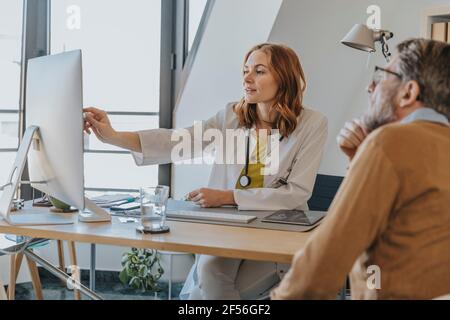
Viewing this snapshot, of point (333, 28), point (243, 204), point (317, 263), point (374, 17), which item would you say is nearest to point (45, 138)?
point (243, 204)

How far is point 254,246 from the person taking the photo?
1313 millimetres

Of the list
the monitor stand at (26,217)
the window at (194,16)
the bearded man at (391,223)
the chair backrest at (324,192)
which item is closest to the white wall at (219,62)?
the window at (194,16)

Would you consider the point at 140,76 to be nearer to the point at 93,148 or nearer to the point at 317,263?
the point at 93,148

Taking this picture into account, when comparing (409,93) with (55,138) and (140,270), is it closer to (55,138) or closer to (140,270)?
(55,138)

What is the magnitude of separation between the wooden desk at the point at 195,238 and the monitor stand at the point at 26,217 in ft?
0.11

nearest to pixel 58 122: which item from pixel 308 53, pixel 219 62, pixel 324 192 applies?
pixel 324 192

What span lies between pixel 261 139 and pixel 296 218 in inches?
22.7

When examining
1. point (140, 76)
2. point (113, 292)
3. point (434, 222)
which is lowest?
point (113, 292)

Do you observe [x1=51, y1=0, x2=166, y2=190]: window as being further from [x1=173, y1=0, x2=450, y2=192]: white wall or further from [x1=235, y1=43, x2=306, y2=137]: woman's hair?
[x1=235, y1=43, x2=306, y2=137]: woman's hair

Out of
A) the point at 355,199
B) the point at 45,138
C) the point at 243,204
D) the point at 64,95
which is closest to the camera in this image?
the point at 355,199

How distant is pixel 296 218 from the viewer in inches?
64.9

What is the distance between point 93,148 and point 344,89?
1748 millimetres

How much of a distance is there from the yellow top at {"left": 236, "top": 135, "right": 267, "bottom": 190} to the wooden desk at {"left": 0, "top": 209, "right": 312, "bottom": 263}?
21.4 inches

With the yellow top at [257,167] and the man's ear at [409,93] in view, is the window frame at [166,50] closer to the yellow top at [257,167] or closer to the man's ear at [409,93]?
the yellow top at [257,167]
